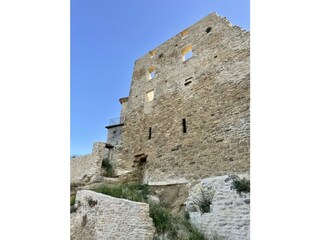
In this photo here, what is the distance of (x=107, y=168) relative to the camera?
12453 millimetres

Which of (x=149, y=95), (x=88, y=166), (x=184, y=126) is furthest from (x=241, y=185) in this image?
(x=88, y=166)

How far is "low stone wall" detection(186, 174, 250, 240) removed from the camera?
5.54 m

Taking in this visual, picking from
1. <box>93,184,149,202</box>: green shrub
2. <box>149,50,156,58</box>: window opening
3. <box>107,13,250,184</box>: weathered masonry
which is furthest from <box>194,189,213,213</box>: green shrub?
<box>149,50,156,58</box>: window opening

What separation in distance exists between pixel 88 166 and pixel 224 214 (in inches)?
293

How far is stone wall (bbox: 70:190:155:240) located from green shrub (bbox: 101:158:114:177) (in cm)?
449

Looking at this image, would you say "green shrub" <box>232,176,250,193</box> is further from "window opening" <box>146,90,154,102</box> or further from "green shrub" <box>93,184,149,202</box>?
"window opening" <box>146,90,154,102</box>

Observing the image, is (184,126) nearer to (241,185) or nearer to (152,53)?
(241,185)

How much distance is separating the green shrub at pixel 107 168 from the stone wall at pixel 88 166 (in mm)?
456

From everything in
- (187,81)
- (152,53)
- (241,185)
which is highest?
(152,53)

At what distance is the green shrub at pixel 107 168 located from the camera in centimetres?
1197

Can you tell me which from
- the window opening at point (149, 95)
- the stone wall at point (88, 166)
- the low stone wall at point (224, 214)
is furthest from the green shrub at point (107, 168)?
the low stone wall at point (224, 214)
